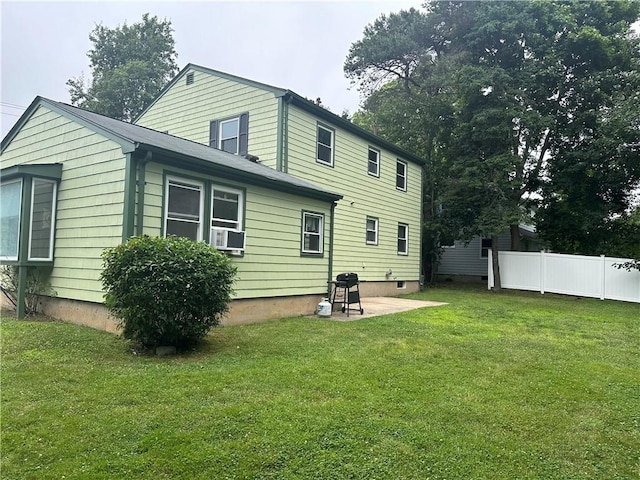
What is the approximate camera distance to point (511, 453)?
10.0 ft

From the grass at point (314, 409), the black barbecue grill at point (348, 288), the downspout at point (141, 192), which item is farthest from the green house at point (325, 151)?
the grass at point (314, 409)

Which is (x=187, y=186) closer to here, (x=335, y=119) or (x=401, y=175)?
(x=335, y=119)

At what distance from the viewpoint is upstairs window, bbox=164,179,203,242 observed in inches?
272

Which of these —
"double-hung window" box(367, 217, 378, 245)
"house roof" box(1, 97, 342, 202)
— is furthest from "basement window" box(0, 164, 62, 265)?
"double-hung window" box(367, 217, 378, 245)

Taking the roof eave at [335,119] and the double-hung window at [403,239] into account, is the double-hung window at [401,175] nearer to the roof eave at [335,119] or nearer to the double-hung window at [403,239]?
the roof eave at [335,119]

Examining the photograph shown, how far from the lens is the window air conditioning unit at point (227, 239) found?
748cm

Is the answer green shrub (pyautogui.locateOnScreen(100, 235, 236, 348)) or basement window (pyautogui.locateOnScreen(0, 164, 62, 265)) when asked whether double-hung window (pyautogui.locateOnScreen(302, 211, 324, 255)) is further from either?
basement window (pyautogui.locateOnScreen(0, 164, 62, 265))

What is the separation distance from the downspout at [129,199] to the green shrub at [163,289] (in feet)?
2.61

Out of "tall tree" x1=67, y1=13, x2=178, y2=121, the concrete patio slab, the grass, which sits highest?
"tall tree" x1=67, y1=13, x2=178, y2=121

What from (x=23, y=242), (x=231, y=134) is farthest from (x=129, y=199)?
(x=231, y=134)

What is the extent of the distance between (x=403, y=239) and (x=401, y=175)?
257cm

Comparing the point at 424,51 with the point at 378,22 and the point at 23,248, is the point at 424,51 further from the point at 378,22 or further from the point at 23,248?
the point at 23,248

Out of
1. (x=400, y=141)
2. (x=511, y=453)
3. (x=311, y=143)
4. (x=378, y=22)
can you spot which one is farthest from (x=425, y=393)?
(x=378, y=22)

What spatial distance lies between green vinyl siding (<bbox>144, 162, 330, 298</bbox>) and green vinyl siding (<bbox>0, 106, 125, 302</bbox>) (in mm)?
792
